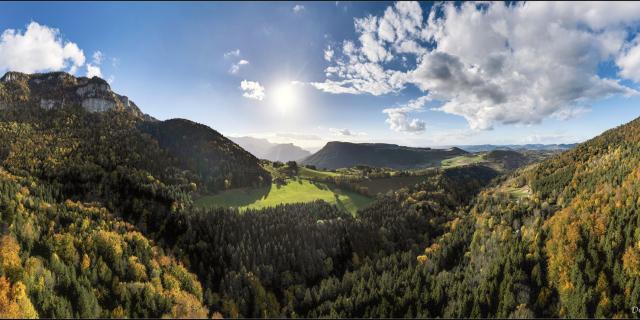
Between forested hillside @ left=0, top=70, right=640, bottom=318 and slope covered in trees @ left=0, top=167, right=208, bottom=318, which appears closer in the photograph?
slope covered in trees @ left=0, top=167, right=208, bottom=318

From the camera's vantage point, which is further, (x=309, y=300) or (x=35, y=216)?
(x=35, y=216)

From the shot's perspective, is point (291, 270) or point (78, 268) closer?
point (78, 268)

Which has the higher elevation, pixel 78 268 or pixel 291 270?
pixel 78 268

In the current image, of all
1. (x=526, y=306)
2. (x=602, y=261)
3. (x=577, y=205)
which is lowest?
(x=526, y=306)

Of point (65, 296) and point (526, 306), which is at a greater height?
point (65, 296)

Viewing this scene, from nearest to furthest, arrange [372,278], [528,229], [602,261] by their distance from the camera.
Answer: [602,261] → [372,278] → [528,229]

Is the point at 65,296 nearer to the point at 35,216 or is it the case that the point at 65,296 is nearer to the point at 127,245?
the point at 127,245

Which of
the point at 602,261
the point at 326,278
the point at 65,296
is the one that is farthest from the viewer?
the point at 326,278

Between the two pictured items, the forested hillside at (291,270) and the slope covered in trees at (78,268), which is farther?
the forested hillside at (291,270)

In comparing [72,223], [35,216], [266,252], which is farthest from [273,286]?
[35,216]
